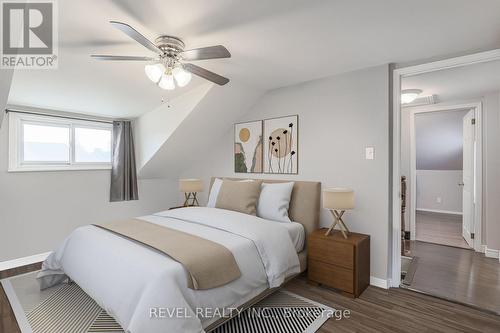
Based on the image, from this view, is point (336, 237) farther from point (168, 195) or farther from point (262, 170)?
point (168, 195)

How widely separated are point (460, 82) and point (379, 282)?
8.50 ft

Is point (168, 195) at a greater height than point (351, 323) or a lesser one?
greater

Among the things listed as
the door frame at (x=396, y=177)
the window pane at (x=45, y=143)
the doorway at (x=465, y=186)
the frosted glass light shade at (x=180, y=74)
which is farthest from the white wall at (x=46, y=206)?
the doorway at (x=465, y=186)

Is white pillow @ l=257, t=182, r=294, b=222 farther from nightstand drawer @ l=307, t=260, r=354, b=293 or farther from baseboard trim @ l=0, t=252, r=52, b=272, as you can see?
baseboard trim @ l=0, t=252, r=52, b=272

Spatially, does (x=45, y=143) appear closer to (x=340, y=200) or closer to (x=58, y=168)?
(x=58, y=168)

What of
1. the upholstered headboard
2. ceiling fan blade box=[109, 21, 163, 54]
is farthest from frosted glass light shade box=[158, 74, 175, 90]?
the upholstered headboard

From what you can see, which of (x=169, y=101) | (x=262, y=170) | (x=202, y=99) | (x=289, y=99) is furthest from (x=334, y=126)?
(x=169, y=101)

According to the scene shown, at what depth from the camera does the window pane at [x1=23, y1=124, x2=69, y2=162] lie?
3.38 metres

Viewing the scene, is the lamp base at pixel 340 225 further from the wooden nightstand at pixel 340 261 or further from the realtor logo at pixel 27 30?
the realtor logo at pixel 27 30

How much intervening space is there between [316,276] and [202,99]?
8.13 feet

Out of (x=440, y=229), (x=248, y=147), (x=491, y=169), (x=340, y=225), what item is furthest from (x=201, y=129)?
(x=440, y=229)

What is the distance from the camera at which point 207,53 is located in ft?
6.06

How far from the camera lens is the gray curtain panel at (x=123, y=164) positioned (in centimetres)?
405

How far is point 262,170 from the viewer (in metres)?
3.74
